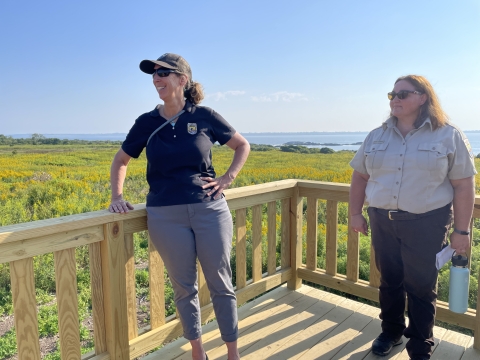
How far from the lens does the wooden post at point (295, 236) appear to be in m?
2.90

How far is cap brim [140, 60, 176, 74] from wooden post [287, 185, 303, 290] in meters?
1.56

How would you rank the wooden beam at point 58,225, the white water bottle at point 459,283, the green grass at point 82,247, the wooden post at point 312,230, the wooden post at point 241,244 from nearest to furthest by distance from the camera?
the wooden beam at point 58,225 < the white water bottle at point 459,283 < the wooden post at point 241,244 < the wooden post at point 312,230 < the green grass at point 82,247

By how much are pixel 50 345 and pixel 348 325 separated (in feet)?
7.28

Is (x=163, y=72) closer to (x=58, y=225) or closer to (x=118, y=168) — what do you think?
(x=118, y=168)

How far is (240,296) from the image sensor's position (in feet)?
8.45

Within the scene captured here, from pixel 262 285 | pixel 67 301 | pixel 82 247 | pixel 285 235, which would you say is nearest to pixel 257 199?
pixel 285 235

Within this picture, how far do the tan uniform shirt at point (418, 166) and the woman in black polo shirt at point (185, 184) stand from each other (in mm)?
692

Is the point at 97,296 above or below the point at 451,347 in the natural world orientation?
above

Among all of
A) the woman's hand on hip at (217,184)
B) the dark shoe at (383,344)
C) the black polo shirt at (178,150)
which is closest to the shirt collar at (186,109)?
the black polo shirt at (178,150)

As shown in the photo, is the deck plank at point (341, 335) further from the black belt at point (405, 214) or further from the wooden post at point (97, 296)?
the wooden post at point (97, 296)

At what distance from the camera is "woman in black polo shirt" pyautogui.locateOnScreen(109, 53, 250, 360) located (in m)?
1.67

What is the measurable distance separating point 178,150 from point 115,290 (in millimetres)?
783

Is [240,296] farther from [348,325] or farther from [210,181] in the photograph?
[210,181]

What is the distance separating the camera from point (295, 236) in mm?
2953
